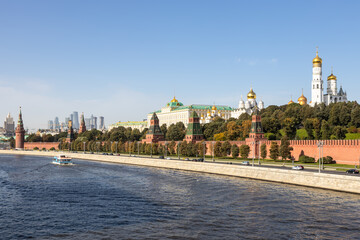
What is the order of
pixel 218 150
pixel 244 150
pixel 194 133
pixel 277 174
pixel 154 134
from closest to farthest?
pixel 277 174
pixel 244 150
pixel 218 150
pixel 194 133
pixel 154 134

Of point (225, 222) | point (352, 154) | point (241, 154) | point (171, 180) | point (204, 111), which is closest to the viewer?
point (225, 222)

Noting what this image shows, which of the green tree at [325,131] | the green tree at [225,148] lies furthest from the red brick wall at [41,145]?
the green tree at [325,131]

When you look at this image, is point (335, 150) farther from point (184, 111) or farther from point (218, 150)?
point (184, 111)

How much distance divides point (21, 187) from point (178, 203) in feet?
70.4

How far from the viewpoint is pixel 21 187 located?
152 feet

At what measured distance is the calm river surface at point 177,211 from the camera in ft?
83.4

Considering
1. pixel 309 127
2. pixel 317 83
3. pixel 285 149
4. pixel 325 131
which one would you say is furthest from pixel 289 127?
pixel 317 83

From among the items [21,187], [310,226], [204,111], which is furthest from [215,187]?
[204,111]

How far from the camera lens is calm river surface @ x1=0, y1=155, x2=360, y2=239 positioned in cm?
2541

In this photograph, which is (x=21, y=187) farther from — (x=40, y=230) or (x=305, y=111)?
(x=305, y=111)

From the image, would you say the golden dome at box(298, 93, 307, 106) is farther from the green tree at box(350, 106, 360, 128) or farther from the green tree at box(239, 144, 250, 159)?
the green tree at box(239, 144, 250, 159)

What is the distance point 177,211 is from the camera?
1248 inches

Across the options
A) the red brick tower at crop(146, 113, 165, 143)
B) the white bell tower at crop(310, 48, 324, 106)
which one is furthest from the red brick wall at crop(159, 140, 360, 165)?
the white bell tower at crop(310, 48, 324, 106)

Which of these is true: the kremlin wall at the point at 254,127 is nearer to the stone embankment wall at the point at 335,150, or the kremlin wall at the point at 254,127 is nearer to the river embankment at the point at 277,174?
the stone embankment wall at the point at 335,150
